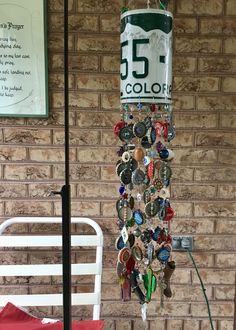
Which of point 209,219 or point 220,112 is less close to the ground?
point 220,112

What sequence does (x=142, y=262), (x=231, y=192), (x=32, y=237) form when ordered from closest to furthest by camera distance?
(x=142, y=262)
(x=32, y=237)
(x=231, y=192)

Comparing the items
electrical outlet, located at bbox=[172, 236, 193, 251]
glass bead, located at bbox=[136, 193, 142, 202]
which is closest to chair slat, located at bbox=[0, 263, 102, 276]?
electrical outlet, located at bbox=[172, 236, 193, 251]

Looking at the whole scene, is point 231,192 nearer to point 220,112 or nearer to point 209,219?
point 209,219

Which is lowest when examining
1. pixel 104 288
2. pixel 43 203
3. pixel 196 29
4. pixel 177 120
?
pixel 104 288

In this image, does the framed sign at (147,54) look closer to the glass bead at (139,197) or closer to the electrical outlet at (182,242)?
the glass bead at (139,197)

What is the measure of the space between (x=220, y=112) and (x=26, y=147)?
86 cm

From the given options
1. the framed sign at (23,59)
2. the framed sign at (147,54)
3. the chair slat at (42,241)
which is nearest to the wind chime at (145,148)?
the framed sign at (147,54)

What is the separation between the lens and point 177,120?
1.57 m

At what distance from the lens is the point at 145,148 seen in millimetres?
1093

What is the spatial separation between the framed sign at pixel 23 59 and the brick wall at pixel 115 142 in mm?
41

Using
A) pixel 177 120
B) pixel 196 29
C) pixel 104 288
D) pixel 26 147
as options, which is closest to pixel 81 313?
pixel 104 288

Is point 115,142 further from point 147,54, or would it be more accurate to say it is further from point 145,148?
point 147,54


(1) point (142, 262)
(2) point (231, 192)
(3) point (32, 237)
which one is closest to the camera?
(1) point (142, 262)

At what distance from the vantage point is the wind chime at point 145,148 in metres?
1.03
